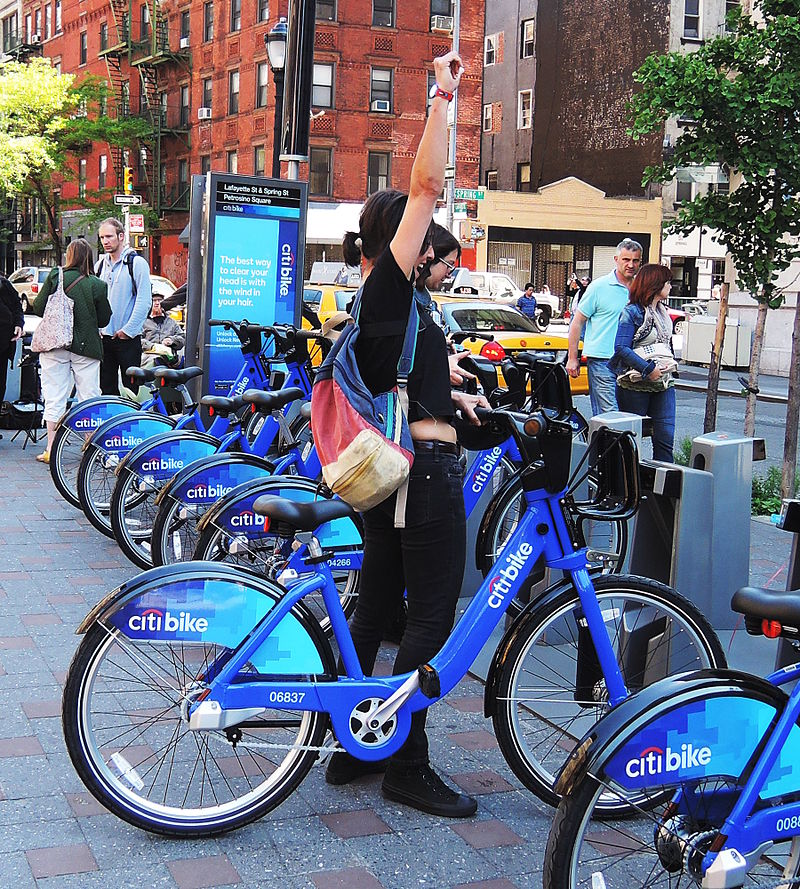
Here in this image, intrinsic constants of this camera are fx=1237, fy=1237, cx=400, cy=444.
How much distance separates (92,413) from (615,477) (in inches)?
227

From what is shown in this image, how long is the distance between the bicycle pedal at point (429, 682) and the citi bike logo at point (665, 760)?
1165 millimetres

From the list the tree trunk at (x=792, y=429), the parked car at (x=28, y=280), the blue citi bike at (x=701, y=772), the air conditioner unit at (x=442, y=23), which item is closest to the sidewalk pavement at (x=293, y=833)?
the blue citi bike at (x=701, y=772)

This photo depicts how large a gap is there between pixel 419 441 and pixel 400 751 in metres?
1.03

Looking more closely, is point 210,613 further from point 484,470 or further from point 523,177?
point 523,177

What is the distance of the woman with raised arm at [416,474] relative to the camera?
3609 millimetres

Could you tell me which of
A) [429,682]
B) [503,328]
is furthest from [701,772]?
[503,328]

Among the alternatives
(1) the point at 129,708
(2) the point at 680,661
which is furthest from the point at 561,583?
(1) the point at 129,708

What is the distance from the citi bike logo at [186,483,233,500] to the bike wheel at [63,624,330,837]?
245 centimetres

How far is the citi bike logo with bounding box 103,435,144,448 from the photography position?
7.99m

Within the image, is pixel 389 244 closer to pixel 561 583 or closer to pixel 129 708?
pixel 561 583

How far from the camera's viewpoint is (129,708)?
402 cm

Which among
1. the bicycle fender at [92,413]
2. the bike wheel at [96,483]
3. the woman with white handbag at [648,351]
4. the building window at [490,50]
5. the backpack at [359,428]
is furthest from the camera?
the building window at [490,50]

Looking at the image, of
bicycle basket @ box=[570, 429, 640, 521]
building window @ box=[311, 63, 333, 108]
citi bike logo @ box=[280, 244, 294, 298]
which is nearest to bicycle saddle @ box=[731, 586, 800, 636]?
bicycle basket @ box=[570, 429, 640, 521]

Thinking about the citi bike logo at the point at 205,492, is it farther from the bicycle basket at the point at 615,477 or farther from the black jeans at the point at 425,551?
the bicycle basket at the point at 615,477
